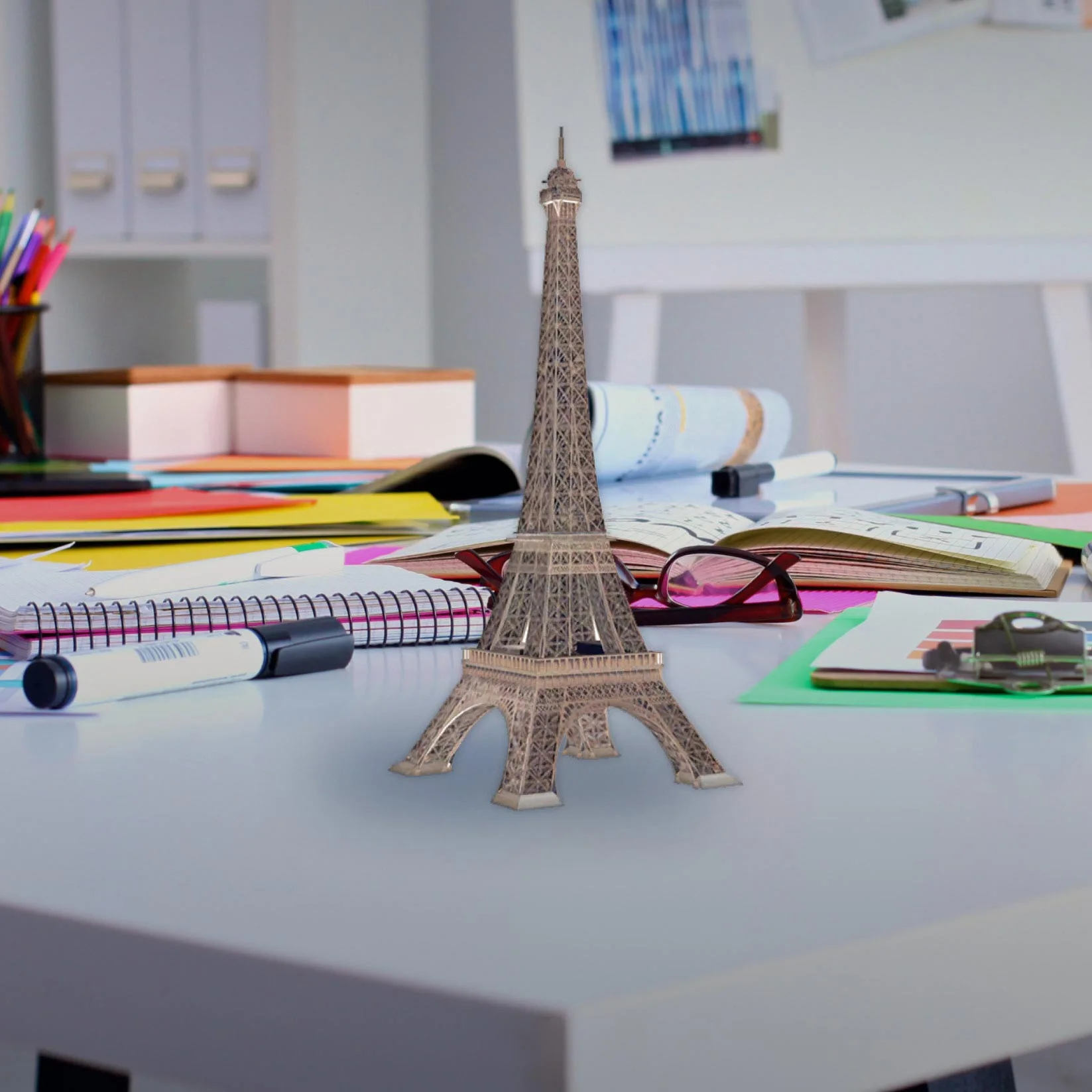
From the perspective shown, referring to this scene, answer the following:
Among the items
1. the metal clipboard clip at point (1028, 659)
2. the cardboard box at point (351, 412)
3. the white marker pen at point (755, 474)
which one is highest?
the cardboard box at point (351, 412)

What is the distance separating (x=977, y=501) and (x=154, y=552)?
49 cm

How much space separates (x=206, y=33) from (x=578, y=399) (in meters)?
2.05

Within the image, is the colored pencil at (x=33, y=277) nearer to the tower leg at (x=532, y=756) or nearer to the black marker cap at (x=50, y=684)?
the black marker cap at (x=50, y=684)

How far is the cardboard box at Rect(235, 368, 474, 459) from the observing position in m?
1.19

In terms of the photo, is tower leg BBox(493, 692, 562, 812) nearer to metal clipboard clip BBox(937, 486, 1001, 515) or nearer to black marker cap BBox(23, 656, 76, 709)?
black marker cap BBox(23, 656, 76, 709)

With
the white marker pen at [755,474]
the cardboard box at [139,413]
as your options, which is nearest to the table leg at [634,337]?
the cardboard box at [139,413]

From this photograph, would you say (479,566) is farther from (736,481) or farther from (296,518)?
(736,481)

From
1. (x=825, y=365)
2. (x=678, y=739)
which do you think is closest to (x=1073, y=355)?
(x=825, y=365)

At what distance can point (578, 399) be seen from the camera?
0.35m

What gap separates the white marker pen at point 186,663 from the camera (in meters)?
0.41

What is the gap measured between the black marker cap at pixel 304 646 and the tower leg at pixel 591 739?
5.0 inches

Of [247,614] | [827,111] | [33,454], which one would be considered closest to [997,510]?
[247,614]

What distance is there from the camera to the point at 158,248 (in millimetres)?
2264

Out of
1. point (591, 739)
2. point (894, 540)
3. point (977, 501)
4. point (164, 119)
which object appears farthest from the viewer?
point (164, 119)
